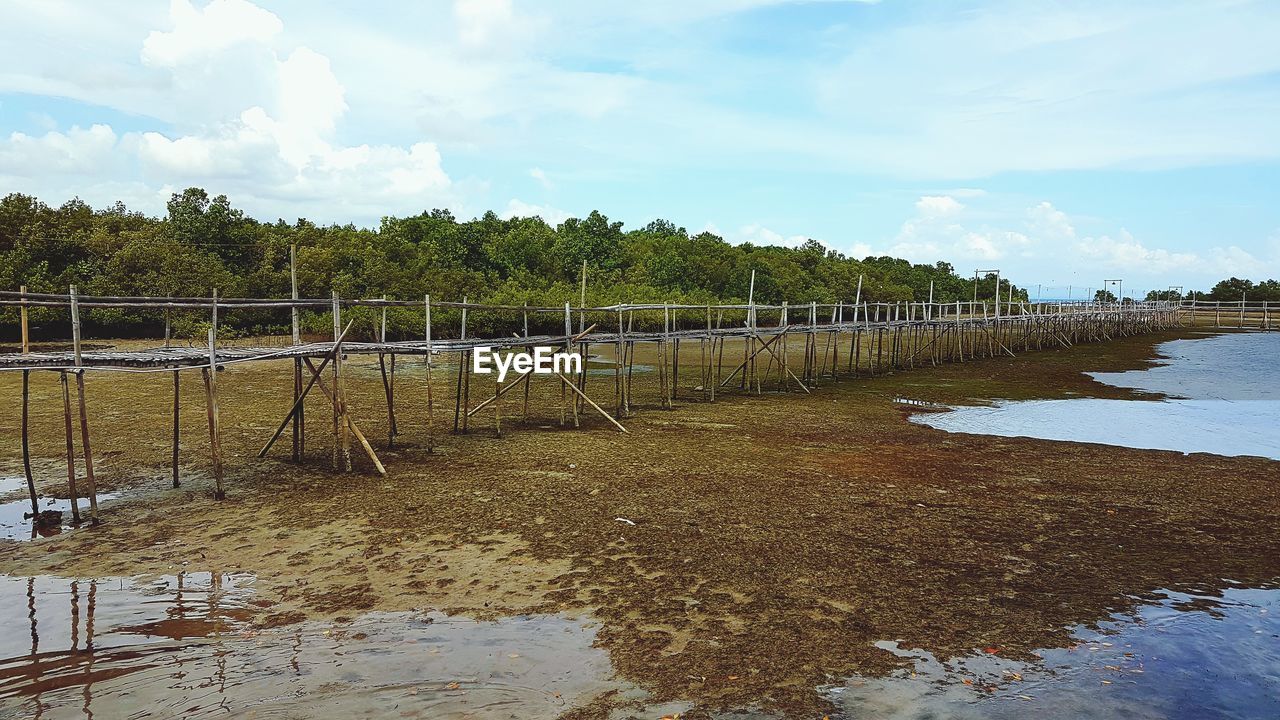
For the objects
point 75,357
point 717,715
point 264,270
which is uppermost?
point 264,270

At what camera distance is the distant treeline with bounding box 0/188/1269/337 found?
3127 centimetres

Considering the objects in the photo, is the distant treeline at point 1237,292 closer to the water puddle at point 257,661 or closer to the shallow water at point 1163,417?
the shallow water at point 1163,417

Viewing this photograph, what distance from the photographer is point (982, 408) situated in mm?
18016

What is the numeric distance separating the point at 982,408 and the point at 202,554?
50.9 feet

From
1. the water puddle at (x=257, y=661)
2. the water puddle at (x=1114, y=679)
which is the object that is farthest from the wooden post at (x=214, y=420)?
the water puddle at (x=1114, y=679)

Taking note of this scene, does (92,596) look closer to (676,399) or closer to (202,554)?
(202,554)

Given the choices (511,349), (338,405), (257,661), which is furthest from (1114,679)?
(511,349)

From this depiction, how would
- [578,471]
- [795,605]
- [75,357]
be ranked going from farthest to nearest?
[578,471] < [75,357] < [795,605]

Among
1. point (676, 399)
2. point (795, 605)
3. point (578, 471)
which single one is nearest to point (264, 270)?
point (676, 399)

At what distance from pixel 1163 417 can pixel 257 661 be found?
17.4 metres

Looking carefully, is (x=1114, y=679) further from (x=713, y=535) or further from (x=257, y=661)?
(x=257, y=661)

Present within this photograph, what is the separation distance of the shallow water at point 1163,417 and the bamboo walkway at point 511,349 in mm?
5394

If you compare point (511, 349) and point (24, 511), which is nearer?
point (24, 511)

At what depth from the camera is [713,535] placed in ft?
27.3
